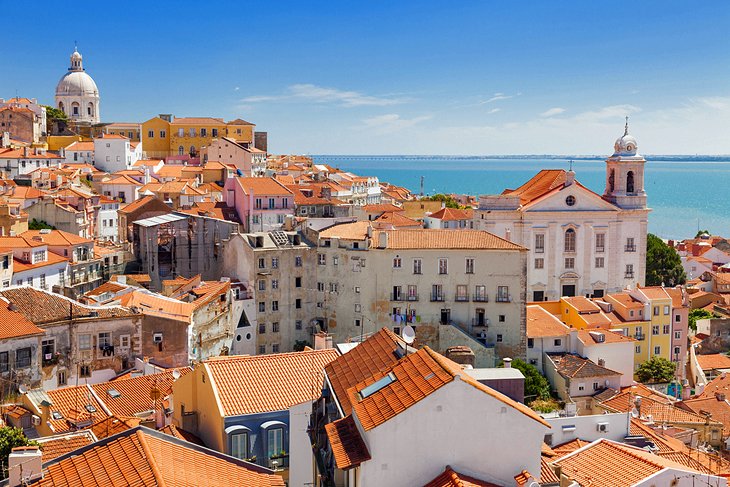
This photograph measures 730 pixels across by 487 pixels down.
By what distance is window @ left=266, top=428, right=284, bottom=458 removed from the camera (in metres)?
15.3

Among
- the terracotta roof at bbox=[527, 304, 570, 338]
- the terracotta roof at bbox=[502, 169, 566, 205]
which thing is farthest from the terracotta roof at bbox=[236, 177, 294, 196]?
the terracotta roof at bbox=[527, 304, 570, 338]

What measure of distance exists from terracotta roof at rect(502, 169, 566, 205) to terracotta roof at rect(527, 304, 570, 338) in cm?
1436

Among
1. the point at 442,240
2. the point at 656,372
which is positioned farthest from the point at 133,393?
the point at 656,372

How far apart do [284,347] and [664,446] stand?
19188mm

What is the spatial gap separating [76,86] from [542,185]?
68712 mm

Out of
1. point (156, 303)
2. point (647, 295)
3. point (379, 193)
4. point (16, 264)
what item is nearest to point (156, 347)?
point (156, 303)

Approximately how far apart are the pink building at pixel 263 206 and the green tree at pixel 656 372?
21.1 meters

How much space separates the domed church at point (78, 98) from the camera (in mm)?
101575

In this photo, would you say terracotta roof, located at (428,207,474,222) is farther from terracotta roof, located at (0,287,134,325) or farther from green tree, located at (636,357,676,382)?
terracotta roof, located at (0,287,134,325)

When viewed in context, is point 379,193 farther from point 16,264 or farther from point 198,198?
point 16,264

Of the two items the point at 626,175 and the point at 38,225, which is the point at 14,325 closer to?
the point at 38,225

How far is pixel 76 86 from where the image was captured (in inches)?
4006

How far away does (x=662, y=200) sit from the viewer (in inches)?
7613

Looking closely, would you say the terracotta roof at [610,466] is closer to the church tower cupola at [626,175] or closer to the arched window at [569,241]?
the arched window at [569,241]
